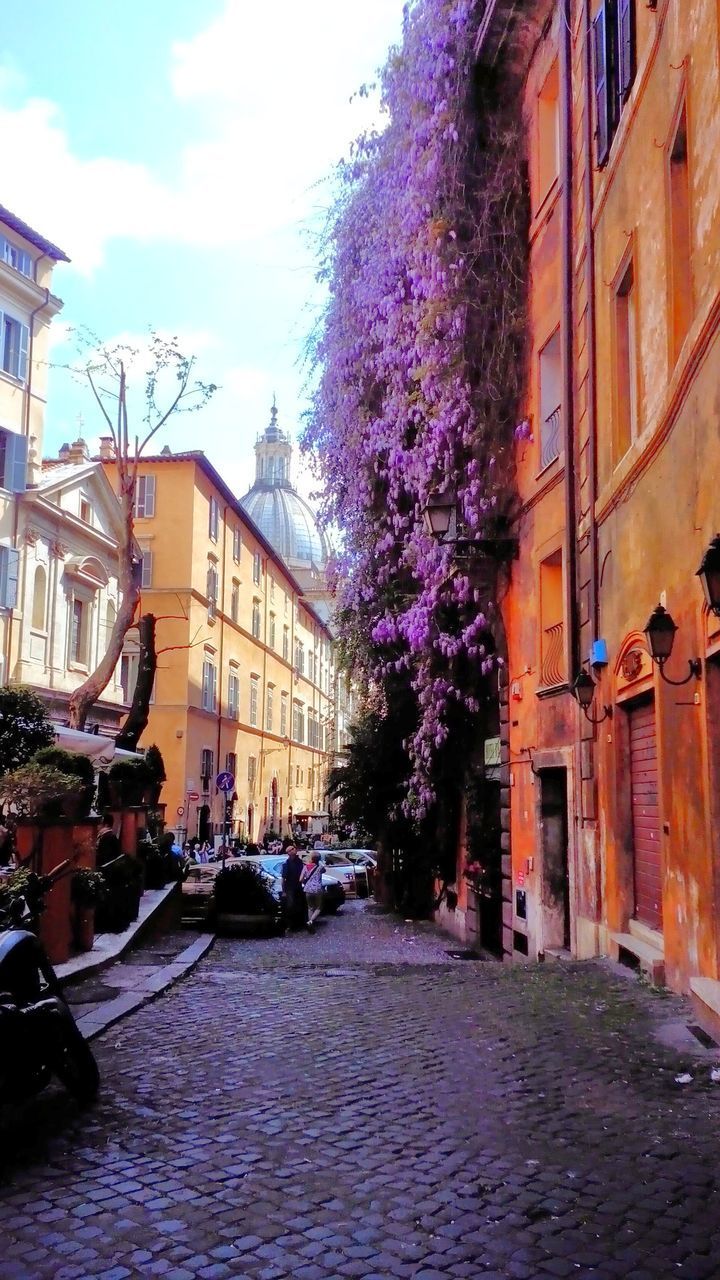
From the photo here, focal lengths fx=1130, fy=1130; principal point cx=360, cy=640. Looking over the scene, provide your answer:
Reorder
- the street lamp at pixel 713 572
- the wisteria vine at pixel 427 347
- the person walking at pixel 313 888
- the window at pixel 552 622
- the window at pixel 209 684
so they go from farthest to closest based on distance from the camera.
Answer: the window at pixel 209 684 < the person walking at pixel 313 888 < the wisteria vine at pixel 427 347 < the window at pixel 552 622 < the street lamp at pixel 713 572

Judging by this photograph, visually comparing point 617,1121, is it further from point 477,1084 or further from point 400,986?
point 400,986

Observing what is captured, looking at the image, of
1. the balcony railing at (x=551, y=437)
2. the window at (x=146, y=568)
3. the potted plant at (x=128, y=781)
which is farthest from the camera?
the window at (x=146, y=568)

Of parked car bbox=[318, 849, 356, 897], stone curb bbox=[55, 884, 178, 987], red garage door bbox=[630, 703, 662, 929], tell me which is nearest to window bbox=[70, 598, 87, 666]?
parked car bbox=[318, 849, 356, 897]

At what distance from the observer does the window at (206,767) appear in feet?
148

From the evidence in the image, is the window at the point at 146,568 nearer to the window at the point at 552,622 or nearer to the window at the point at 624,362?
the window at the point at 552,622

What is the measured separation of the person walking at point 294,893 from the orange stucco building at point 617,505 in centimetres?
515

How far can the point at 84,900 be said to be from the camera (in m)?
11.4

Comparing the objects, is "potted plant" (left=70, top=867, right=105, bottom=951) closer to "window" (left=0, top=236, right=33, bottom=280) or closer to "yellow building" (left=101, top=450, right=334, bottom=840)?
"window" (left=0, top=236, right=33, bottom=280)

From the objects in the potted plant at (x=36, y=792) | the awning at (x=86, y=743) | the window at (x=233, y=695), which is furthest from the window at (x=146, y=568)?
the potted plant at (x=36, y=792)

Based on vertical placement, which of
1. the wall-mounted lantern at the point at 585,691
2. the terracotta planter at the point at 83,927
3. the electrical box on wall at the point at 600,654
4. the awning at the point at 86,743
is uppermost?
the electrical box on wall at the point at 600,654

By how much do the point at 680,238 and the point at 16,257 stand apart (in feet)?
76.5

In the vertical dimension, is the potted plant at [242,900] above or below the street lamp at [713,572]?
below

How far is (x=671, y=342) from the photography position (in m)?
8.81

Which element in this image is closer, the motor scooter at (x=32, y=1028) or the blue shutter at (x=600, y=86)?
the motor scooter at (x=32, y=1028)
